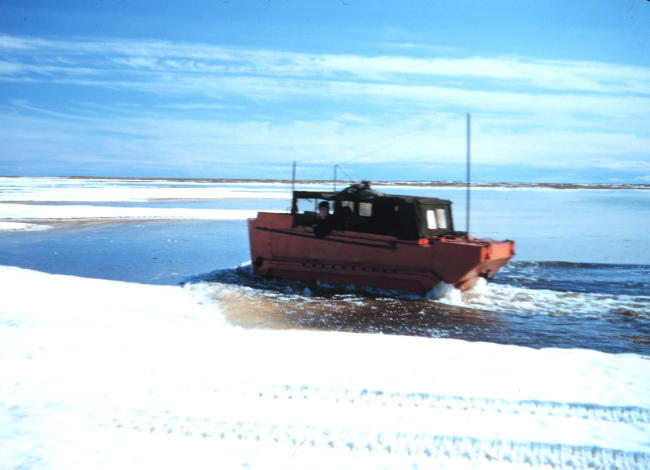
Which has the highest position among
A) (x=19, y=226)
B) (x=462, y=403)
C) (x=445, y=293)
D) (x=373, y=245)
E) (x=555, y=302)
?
(x=373, y=245)

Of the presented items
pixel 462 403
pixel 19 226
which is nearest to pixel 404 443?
pixel 462 403

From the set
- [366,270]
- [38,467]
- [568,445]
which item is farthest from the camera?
[366,270]

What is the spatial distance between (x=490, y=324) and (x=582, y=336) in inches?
48.5

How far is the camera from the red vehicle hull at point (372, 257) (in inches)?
354

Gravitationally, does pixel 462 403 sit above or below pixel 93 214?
below

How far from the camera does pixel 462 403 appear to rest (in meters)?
4.01

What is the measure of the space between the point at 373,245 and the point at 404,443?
6.30m

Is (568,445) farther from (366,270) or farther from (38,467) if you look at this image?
(366,270)

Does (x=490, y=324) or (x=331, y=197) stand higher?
(x=331, y=197)

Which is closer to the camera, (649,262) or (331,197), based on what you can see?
(331,197)

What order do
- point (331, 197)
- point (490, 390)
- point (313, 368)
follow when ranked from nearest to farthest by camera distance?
point (490, 390)
point (313, 368)
point (331, 197)

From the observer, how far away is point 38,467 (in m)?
3.03

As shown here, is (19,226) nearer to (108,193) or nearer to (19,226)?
(19,226)

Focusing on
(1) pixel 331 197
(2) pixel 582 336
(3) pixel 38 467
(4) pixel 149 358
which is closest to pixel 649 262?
(2) pixel 582 336
